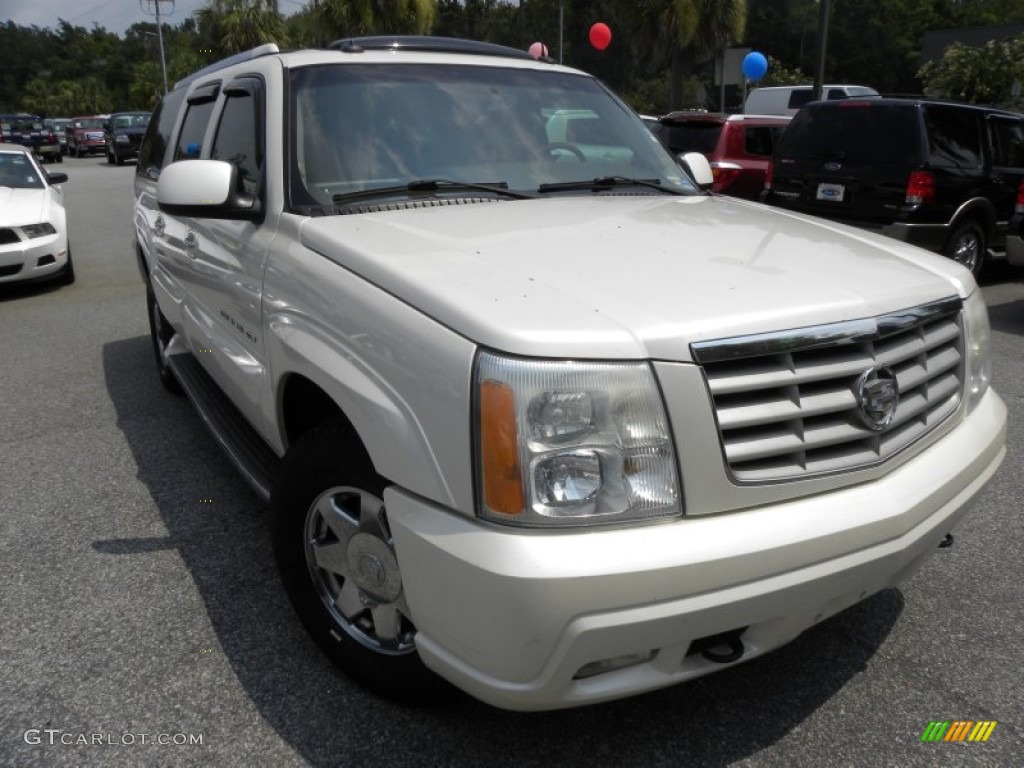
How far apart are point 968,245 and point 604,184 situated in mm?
6712

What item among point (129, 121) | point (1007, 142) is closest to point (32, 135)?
point (129, 121)

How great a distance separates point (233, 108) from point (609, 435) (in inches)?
97.6

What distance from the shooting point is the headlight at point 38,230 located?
28.9ft

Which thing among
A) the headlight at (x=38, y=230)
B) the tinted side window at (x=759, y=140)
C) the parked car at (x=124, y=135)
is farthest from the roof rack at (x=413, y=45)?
the parked car at (x=124, y=135)

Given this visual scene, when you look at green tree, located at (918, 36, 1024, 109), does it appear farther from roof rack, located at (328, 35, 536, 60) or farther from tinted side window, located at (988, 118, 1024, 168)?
roof rack, located at (328, 35, 536, 60)

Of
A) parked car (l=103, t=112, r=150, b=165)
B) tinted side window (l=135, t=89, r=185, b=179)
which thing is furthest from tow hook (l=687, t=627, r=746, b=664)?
parked car (l=103, t=112, r=150, b=165)

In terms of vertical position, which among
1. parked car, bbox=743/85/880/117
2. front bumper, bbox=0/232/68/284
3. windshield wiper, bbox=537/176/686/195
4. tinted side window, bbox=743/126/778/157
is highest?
parked car, bbox=743/85/880/117

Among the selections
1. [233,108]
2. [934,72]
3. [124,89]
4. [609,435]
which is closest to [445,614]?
[609,435]

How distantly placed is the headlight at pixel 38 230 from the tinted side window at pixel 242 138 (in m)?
6.26

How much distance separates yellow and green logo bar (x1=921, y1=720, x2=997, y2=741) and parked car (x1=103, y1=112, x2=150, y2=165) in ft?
105

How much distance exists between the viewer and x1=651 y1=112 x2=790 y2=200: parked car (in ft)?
36.3

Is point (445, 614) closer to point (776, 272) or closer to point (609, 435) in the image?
point (609, 435)

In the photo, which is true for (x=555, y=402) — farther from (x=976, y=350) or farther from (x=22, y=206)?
(x=22, y=206)

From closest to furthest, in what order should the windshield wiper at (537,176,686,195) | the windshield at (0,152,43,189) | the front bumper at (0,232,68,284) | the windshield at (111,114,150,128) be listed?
the windshield wiper at (537,176,686,195), the front bumper at (0,232,68,284), the windshield at (0,152,43,189), the windshield at (111,114,150,128)
